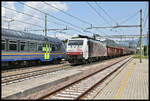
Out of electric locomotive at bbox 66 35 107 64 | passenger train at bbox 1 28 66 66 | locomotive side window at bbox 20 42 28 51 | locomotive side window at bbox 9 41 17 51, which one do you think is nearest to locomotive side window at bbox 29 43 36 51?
passenger train at bbox 1 28 66 66

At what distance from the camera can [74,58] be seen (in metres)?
21.5

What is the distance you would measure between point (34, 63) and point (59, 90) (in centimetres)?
1109

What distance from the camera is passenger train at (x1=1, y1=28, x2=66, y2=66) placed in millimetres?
15023

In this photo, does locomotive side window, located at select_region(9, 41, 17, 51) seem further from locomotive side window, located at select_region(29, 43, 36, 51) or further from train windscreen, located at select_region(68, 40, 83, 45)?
train windscreen, located at select_region(68, 40, 83, 45)

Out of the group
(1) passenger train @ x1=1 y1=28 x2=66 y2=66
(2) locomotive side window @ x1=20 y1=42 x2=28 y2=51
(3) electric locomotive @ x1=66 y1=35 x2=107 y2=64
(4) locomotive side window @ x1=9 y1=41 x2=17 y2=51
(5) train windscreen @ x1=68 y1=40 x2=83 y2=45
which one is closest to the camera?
(1) passenger train @ x1=1 y1=28 x2=66 y2=66

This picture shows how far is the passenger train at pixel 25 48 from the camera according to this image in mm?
15023

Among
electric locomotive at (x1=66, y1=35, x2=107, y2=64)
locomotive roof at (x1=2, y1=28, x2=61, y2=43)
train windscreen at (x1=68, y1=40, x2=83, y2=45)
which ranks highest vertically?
locomotive roof at (x1=2, y1=28, x2=61, y2=43)

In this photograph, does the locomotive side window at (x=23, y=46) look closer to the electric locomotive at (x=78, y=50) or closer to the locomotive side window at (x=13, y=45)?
the locomotive side window at (x=13, y=45)

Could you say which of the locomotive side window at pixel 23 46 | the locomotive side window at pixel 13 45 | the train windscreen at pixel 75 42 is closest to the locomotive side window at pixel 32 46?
the locomotive side window at pixel 23 46

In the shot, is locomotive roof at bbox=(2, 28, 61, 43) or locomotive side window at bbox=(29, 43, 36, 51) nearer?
locomotive roof at bbox=(2, 28, 61, 43)

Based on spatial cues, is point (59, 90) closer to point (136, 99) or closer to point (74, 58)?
point (136, 99)

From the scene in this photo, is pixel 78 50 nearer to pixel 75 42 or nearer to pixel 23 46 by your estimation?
pixel 75 42

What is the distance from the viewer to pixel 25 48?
17.3 m

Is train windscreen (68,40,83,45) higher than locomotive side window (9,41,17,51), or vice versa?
train windscreen (68,40,83,45)
